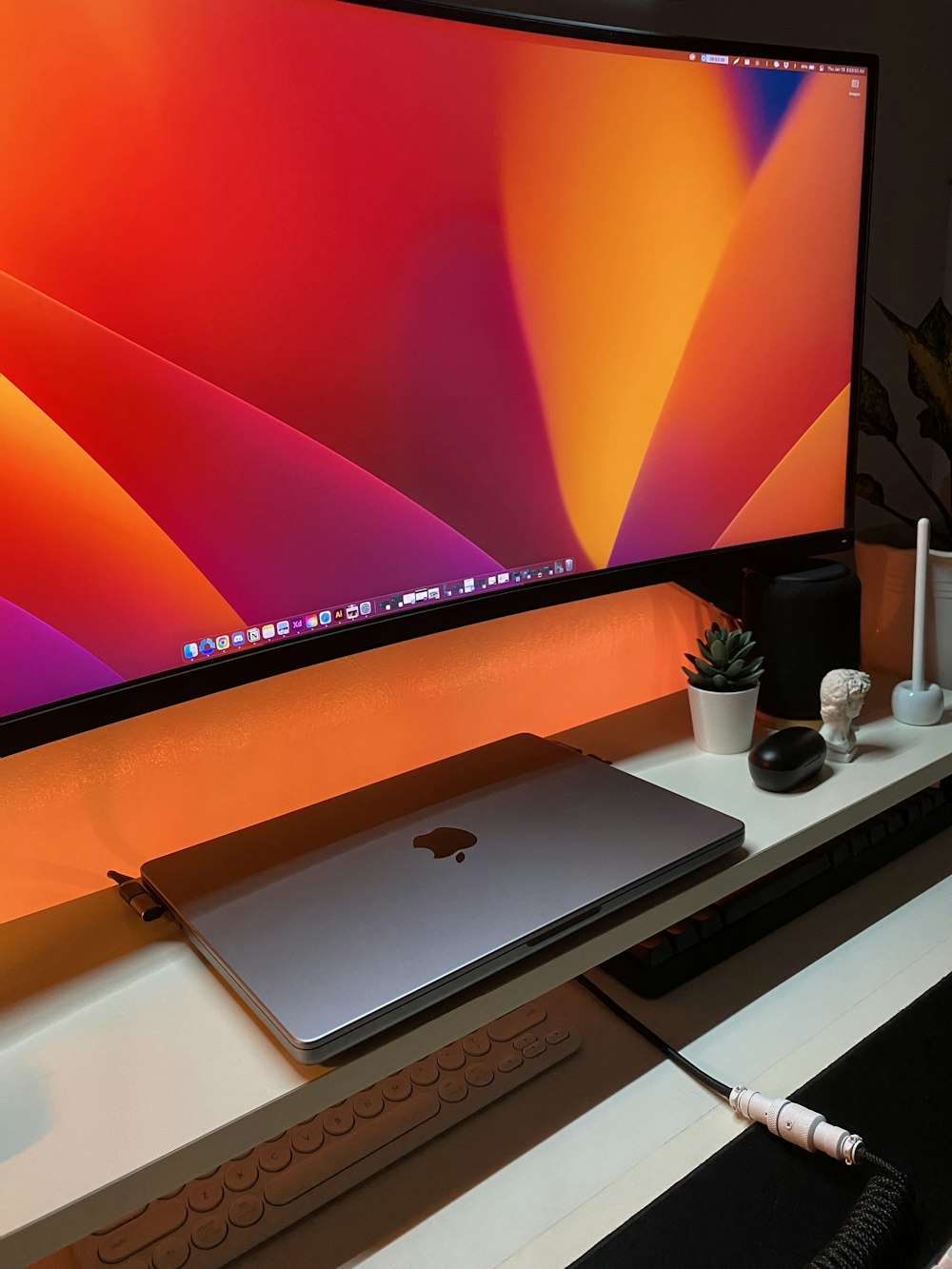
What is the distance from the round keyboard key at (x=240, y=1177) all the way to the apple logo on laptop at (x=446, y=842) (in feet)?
0.75

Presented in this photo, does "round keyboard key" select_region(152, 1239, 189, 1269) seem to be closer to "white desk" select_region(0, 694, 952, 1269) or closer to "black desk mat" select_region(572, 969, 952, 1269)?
"white desk" select_region(0, 694, 952, 1269)

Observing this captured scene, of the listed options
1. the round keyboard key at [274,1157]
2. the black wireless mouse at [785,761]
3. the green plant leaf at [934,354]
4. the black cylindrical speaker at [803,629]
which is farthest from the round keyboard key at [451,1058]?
the green plant leaf at [934,354]

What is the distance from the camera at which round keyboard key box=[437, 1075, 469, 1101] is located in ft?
2.27

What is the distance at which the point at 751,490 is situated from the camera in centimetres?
95

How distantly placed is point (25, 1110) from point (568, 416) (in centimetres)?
61

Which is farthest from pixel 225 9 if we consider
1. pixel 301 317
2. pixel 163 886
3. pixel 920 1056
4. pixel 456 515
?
pixel 920 1056

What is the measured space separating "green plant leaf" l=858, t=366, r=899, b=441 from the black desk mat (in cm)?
60

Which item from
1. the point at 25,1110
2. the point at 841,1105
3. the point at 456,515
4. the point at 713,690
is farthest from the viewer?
the point at 713,690

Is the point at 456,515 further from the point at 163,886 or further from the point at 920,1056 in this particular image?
the point at 920,1056

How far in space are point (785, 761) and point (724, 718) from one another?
8 centimetres

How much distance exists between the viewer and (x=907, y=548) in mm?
1102

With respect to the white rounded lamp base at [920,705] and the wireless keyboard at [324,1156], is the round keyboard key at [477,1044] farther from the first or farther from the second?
the white rounded lamp base at [920,705]

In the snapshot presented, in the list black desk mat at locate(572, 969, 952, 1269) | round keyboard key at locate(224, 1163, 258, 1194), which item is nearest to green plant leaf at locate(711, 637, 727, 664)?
black desk mat at locate(572, 969, 952, 1269)

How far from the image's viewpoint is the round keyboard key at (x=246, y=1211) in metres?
0.61
